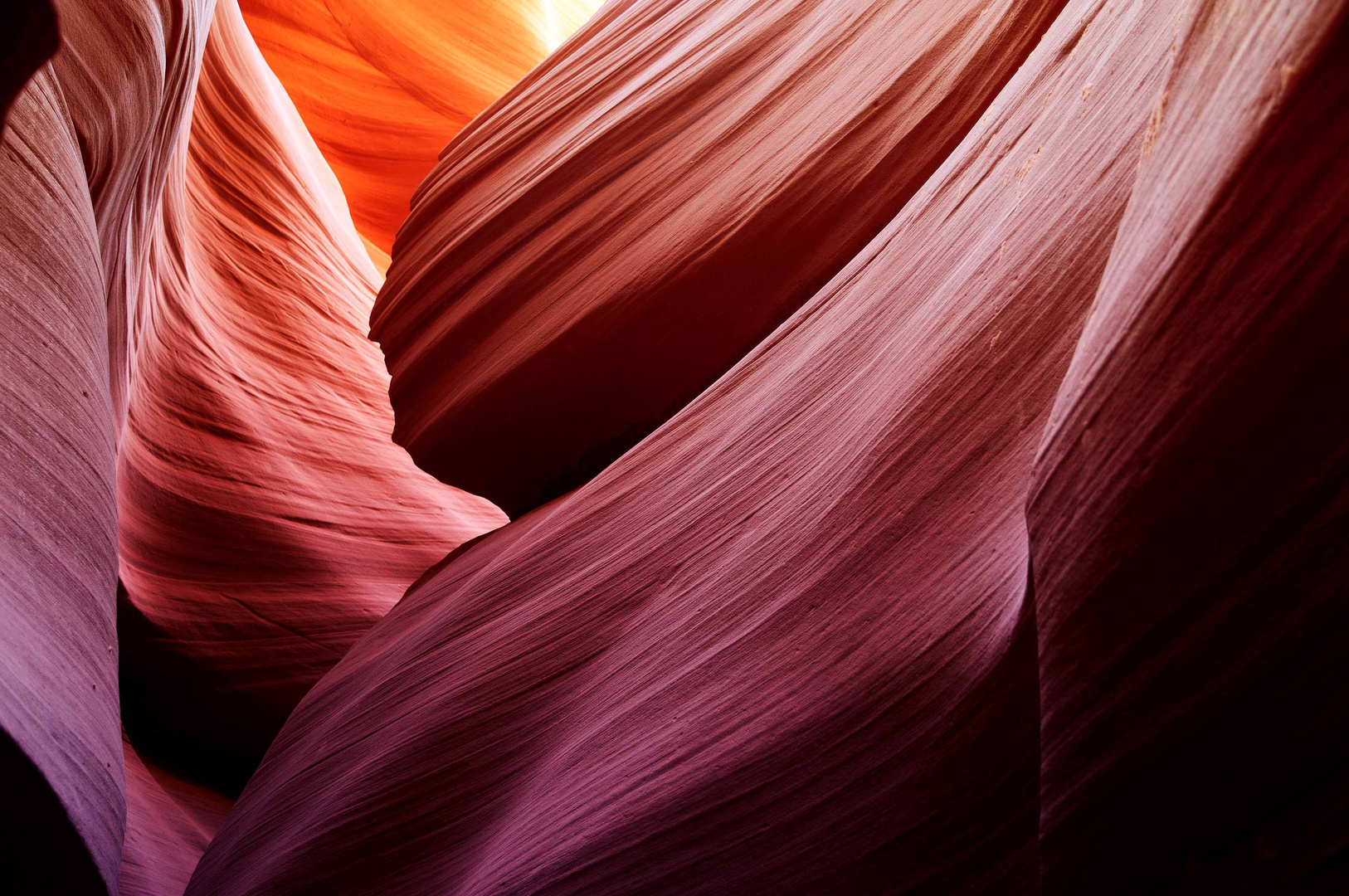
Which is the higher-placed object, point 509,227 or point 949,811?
point 509,227

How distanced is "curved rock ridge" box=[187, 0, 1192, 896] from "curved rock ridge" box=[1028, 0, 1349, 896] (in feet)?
0.29

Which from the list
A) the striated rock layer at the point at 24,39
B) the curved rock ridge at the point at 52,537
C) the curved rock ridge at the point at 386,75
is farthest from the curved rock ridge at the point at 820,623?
the curved rock ridge at the point at 386,75

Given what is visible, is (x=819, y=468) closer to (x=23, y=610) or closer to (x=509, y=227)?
(x=23, y=610)

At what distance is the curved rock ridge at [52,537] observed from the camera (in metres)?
1.08

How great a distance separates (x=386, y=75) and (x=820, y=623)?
507 cm

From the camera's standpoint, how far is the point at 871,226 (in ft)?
5.11

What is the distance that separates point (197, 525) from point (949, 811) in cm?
231

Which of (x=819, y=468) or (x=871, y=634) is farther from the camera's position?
(x=819, y=468)

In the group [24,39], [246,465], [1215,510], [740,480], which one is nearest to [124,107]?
[24,39]

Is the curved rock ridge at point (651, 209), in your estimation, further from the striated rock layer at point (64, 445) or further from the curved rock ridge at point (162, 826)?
the curved rock ridge at point (162, 826)

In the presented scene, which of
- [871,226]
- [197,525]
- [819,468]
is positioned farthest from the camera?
[197,525]

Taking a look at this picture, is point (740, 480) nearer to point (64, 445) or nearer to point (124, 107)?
point (64, 445)

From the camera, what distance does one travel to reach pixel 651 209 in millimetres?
1872

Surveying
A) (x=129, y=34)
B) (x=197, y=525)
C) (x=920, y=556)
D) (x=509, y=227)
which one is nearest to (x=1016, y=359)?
(x=920, y=556)
